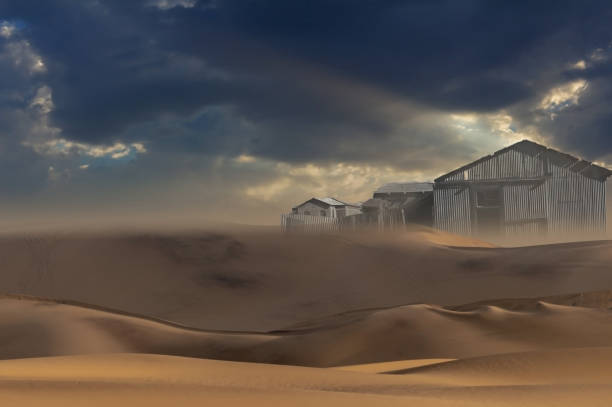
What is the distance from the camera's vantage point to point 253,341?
30.5 ft

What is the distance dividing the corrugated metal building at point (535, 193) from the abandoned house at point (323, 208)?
15314 mm

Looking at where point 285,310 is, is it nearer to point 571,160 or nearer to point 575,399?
point 575,399

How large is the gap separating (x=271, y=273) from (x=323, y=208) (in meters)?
27.9

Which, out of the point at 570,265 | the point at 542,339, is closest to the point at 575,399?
the point at 542,339

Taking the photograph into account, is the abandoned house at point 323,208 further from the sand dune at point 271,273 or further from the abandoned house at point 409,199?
the sand dune at point 271,273

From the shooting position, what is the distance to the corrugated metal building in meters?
32.0

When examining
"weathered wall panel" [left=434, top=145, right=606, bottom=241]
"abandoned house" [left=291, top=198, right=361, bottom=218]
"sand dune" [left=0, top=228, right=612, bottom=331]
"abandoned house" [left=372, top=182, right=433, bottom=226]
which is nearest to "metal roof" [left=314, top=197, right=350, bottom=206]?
"abandoned house" [left=291, top=198, right=361, bottom=218]

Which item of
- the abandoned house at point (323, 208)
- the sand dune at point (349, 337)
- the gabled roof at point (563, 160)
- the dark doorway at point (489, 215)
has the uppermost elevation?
the gabled roof at point (563, 160)

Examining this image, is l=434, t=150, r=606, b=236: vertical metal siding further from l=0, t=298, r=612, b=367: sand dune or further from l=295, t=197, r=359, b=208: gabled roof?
l=0, t=298, r=612, b=367: sand dune

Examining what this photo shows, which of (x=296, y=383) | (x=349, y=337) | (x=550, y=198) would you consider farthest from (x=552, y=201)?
(x=296, y=383)

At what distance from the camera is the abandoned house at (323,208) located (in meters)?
46.4

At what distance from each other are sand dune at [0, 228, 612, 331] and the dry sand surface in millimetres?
72

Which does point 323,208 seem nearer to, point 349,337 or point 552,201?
point 552,201

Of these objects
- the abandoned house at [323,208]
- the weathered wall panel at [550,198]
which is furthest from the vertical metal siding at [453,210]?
the abandoned house at [323,208]
